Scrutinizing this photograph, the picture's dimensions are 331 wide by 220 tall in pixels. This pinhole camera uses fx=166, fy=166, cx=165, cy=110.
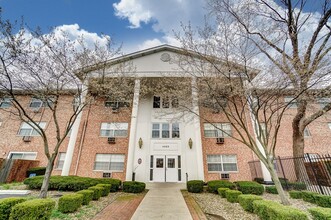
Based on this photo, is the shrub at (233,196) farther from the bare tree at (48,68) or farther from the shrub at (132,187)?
the bare tree at (48,68)

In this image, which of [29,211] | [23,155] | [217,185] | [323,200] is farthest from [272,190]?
[23,155]

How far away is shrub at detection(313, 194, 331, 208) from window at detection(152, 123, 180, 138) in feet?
33.2

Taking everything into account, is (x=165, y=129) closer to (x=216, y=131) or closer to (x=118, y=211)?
(x=216, y=131)

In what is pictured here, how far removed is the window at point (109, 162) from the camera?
14.6 m

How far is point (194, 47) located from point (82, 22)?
675 cm

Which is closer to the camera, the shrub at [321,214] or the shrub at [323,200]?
the shrub at [321,214]

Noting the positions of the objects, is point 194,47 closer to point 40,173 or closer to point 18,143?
point 40,173

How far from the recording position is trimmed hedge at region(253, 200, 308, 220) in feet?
13.0

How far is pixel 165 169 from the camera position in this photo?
14.5 metres

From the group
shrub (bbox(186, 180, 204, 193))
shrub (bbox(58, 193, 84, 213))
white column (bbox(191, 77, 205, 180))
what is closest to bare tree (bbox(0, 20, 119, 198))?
shrub (bbox(58, 193, 84, 213))

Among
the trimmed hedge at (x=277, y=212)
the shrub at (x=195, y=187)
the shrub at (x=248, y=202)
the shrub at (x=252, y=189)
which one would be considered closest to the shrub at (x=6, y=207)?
the trimmed hedge at (x=277, y=212)

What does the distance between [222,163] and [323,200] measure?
819 centimetres

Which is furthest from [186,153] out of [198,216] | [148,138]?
[198,216]

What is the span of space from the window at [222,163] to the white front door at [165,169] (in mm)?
3032
